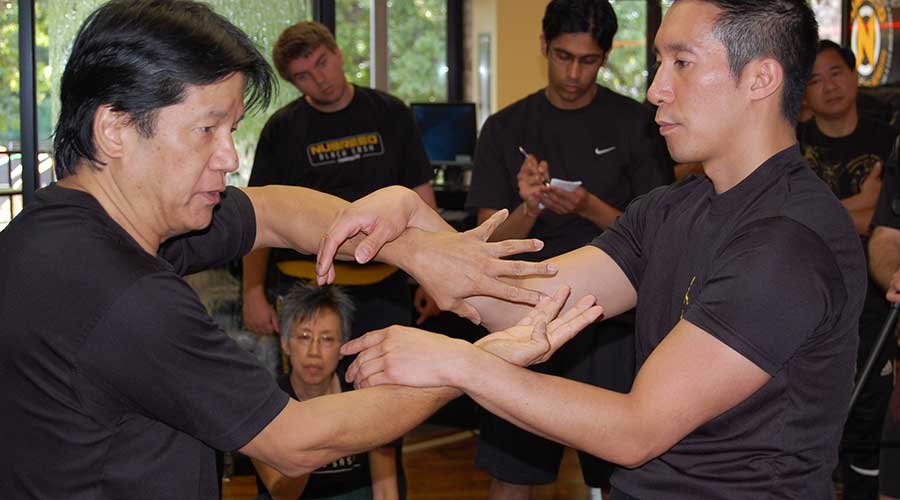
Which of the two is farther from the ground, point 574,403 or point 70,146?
point 70,146

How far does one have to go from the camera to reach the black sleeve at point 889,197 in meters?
3.21

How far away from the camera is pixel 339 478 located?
11.0ft

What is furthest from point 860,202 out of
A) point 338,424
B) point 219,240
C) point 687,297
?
point 338,424

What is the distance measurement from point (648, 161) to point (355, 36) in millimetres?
3776

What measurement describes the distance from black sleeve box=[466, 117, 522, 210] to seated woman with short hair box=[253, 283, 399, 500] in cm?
59

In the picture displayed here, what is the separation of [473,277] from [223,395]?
0.73 meters

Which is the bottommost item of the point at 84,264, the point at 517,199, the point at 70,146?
the point at 517,199

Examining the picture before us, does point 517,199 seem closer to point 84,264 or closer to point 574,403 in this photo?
point 574,403

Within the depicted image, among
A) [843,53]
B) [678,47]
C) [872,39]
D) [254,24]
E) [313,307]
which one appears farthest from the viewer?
[872,39]

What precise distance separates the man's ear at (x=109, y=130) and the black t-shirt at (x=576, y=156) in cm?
215

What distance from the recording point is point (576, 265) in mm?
2186

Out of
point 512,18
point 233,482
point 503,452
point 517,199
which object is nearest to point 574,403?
point 503,452

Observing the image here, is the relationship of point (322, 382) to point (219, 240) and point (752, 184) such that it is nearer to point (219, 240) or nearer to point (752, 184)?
point (219, 240)

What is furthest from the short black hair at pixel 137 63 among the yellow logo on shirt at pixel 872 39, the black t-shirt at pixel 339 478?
the yellow logo on shirt at pixel 872 39
